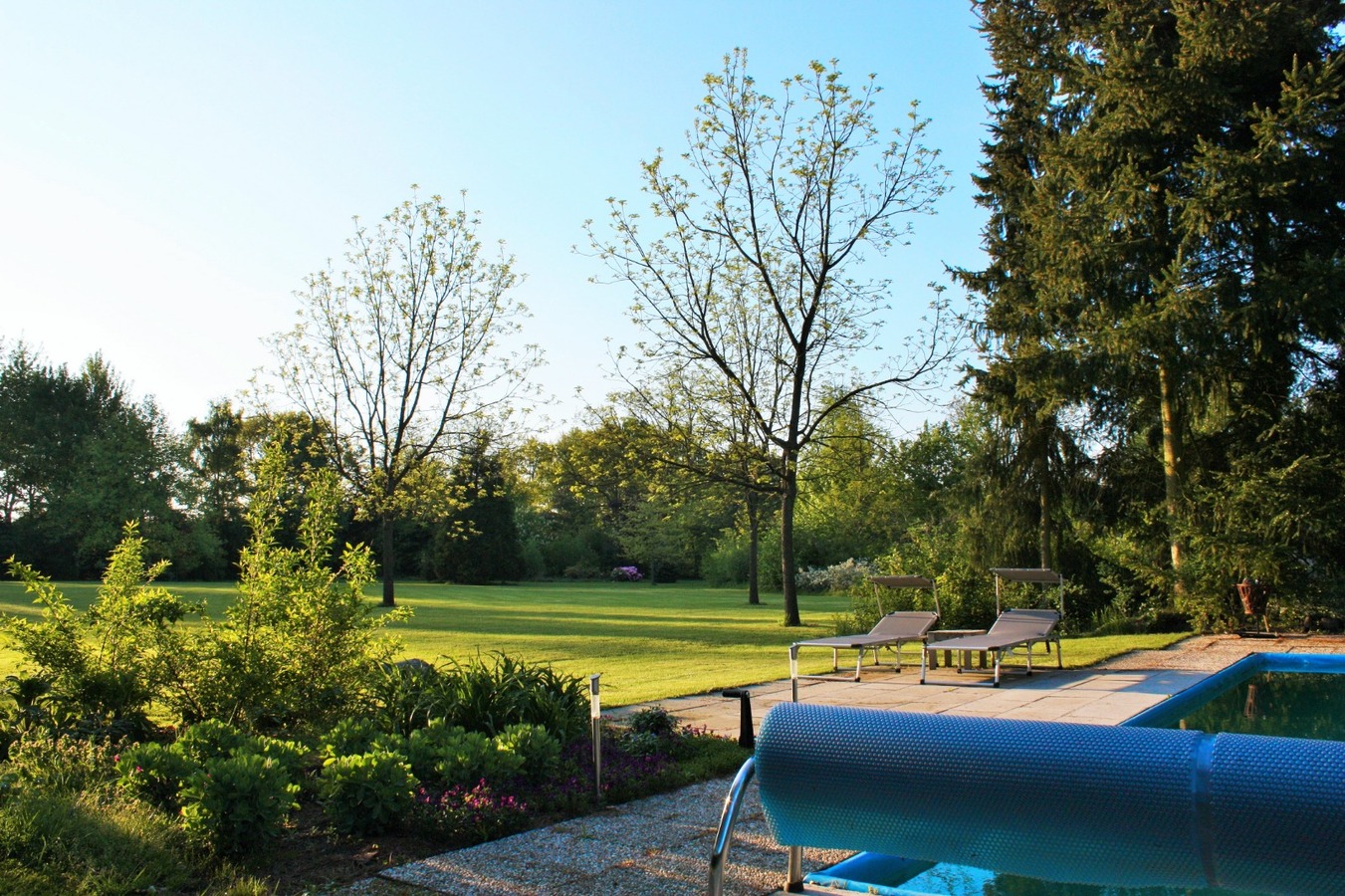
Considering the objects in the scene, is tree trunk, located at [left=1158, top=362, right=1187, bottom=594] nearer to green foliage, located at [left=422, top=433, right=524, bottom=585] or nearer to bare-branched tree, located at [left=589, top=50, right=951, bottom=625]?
bare-branched tree, located at [left=589, top=50, right=951, bottom=625]

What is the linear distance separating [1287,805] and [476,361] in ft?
84.3

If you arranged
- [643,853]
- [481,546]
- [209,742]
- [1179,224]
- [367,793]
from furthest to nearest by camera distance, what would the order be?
[481,546] < [1179,224] < [209,742] < [367,793] < [643,853]

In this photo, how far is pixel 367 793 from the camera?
13.9 feet

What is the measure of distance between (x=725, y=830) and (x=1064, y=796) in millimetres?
862

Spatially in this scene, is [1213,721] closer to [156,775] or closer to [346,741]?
[346,741]

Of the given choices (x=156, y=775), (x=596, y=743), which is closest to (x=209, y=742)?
(x=156, y=775)

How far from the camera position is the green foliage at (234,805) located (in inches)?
152

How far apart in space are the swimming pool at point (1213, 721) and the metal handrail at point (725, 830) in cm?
→ 52

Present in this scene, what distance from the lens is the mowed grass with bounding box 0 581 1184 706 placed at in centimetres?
1068

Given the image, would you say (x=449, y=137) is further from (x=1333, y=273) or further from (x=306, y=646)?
(x=1333, y=273)

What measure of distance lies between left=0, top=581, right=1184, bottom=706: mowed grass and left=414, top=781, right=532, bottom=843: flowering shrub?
173 centimetres

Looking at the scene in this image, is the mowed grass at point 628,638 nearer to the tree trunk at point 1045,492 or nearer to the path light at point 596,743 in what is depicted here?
the path light at point 596,743

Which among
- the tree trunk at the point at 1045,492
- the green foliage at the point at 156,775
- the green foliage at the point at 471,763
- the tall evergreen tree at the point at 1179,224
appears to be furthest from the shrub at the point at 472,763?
the tree trunk at the point at 1045,492

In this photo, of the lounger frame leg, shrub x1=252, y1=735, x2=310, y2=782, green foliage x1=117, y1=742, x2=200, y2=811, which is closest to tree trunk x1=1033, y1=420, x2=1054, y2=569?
shrub x1=252, y1=735, x2=310, y2=782
